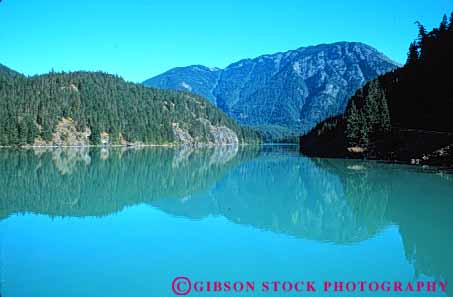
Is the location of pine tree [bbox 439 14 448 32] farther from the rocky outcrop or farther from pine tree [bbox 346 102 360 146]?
the rocky outcrop

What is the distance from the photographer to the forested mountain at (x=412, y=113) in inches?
2630

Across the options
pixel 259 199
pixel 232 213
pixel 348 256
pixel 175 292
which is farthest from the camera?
pixel 259 199

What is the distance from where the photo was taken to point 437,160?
2458 inches

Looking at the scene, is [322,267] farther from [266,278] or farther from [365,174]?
[365,174]

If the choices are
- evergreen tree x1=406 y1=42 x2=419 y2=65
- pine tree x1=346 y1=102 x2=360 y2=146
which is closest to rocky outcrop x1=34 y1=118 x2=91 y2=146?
pine tree x1=346 y1=102 x2=360 y2=146

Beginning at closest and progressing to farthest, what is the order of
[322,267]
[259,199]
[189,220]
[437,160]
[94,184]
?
[322,267], [189,220], [259,199], [94,184], [437,160]

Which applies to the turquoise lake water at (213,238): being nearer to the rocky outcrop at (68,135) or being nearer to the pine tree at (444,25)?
the pine tree at (444,25)

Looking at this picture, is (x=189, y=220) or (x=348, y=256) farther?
(x=189, y=220)

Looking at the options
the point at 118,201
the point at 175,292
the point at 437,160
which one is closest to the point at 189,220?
the point at 118,201

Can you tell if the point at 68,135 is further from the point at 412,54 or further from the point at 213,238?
the point at 213,238

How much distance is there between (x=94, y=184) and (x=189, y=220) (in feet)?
62.9
